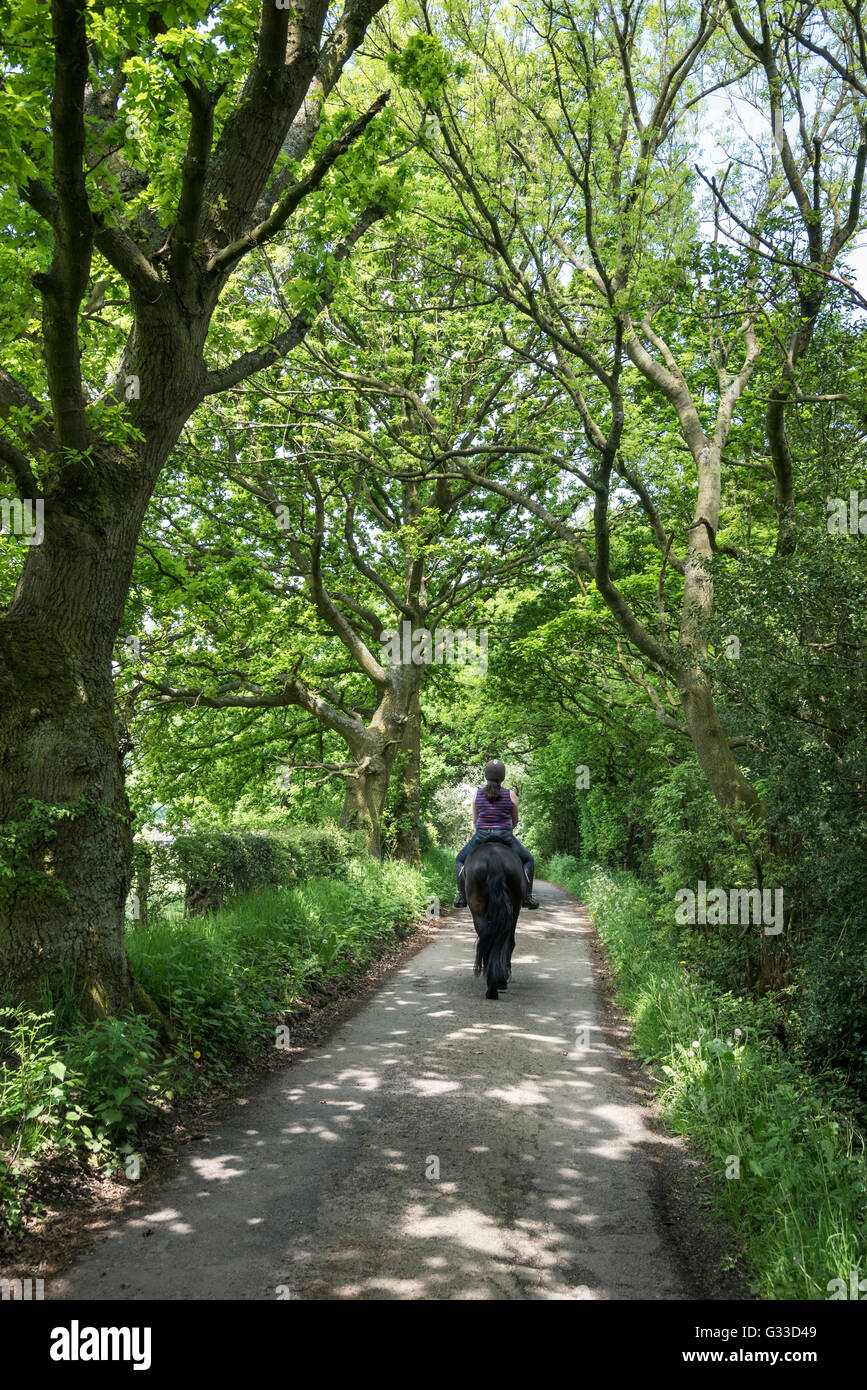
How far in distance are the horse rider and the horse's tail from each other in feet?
1.80

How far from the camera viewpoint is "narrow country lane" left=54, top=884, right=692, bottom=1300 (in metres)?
3.75

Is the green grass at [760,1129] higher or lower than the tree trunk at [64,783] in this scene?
lower

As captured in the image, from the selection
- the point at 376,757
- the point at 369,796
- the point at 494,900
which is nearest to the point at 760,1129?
the point at 494,900

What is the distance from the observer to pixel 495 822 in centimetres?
1039

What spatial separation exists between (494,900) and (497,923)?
0.95ft

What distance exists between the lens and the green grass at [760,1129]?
12.1 feet

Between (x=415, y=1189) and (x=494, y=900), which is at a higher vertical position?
(x=494, y=900)

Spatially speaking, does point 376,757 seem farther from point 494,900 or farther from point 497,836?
point 494,900

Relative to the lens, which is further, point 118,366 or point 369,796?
point 369,796

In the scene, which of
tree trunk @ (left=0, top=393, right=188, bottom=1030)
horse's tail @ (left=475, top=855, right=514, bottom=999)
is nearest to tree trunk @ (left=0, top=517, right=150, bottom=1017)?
tree trunk @ (left=0, top=393, right=188, bottom=1030)

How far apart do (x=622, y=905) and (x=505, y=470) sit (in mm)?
9536

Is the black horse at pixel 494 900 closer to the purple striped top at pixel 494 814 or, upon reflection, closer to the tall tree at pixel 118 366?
the purple striped top at pixel 494 814

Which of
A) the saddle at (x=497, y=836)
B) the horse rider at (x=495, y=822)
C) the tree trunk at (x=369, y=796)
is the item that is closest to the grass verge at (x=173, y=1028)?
the horse rider at (x=495, y=822)

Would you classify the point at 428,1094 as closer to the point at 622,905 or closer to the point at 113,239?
the point at 113,239
